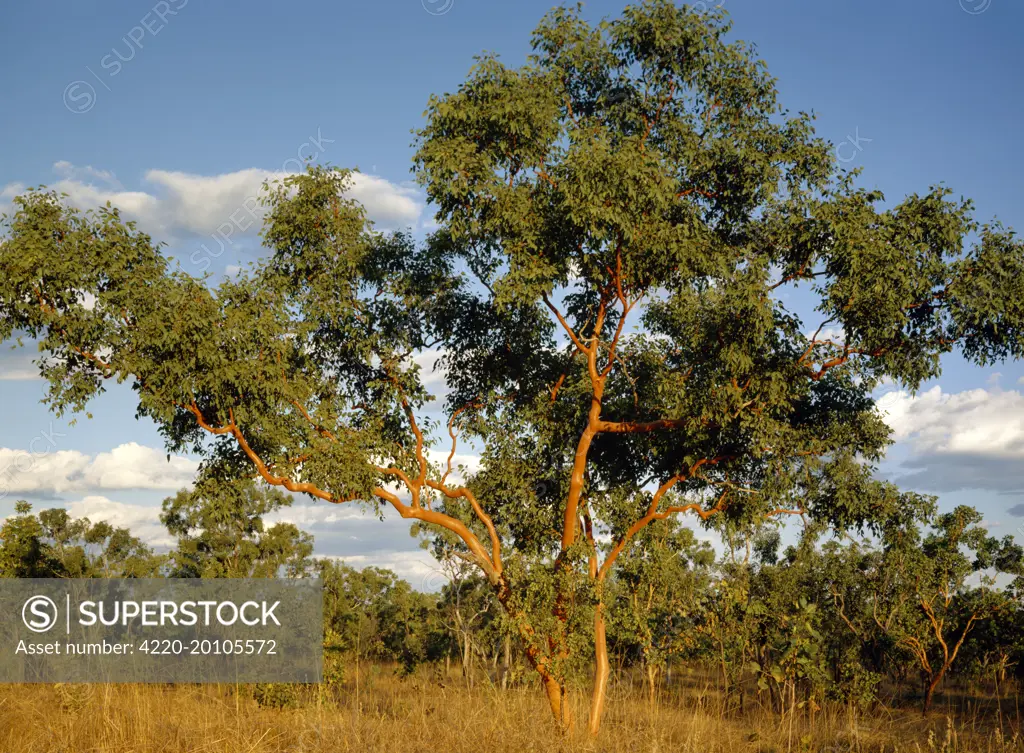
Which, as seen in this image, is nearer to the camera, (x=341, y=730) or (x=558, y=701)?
(x=341, y=730)

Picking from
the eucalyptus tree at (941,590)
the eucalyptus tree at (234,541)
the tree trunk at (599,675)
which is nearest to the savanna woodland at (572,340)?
the tree trunk at (599,675)

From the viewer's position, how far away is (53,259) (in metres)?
10.9

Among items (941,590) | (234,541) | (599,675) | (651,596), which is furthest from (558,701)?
(234,541)

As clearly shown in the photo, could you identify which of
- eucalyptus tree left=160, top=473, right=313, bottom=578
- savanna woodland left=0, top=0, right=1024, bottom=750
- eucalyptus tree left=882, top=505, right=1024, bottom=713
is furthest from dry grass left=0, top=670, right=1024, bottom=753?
eucalyptus tree left=160, top=473, right=313, bottom=578

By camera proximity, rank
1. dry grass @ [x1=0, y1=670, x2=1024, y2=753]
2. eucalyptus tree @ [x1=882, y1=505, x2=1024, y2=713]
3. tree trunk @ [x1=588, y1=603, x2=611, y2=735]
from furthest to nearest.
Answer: eucalyptus tree @ [x1=882, y1=505, x2=1024, y2=713]
tree trunk @ [x1=588, y1=603, x2=611, y2=735]
dry grass @ [x1=0, y1=670, x2=1024, y2=753]

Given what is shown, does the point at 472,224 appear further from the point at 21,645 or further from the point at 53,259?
the point at 21,645

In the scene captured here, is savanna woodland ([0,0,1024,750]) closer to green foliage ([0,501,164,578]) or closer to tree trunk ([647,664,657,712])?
tree trunk ([647,664,657,712])

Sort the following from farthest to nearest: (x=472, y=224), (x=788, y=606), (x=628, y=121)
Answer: (x=788, y=606) < (x=628, y=121) < (x=472, y=224)

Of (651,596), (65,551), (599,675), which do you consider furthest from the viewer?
(65,551)

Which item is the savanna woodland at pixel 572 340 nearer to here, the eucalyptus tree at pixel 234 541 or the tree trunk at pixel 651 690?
the tree trunk at pixel 651 690

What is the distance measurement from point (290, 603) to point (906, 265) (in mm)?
19373

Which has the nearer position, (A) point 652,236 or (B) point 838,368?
(A) point 652,236

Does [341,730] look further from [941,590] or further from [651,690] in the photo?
[941,590]

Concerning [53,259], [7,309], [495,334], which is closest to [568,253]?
[495,334]
